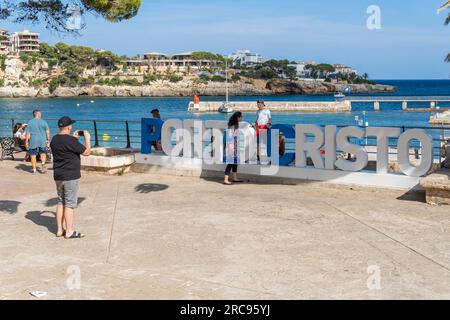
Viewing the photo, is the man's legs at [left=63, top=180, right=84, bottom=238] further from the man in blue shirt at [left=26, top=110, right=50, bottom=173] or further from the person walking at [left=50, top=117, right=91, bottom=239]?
the man in blue shirt at [left=26, top=110, right=50, bottom=173]

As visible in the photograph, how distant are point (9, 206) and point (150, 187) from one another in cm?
288

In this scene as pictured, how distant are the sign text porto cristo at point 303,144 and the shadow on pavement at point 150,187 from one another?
1377 millimetres

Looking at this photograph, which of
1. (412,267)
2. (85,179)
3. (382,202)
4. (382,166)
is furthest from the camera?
(85,179)

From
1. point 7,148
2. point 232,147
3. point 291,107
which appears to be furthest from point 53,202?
point 291,107

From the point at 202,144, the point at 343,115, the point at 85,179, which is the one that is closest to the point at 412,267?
the point at 202,144

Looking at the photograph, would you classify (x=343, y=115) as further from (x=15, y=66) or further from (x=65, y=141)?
(x=15, y=66)

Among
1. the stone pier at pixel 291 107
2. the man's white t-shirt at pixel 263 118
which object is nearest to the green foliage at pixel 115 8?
the man's white t-shirt at pixel 263 118

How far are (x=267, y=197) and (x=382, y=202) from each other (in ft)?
6.62

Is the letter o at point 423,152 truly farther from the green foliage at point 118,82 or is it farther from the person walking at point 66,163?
the green foliage at point 118,82

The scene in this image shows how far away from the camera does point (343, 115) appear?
341 feet

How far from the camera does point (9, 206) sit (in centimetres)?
1059

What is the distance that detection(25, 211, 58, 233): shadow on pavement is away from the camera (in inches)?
352

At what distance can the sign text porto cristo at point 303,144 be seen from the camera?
10922 millimetres

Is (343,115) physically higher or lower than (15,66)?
lower
